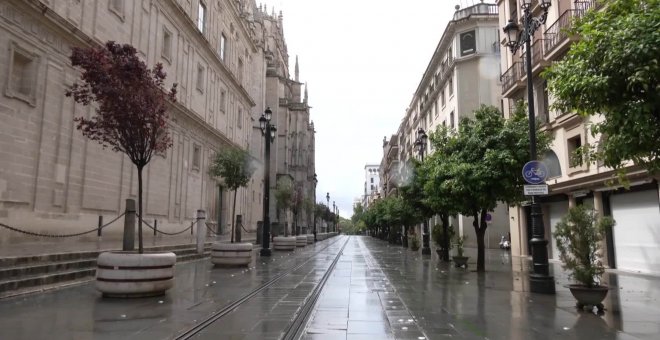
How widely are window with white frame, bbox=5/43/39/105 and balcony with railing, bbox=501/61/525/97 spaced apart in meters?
20.9

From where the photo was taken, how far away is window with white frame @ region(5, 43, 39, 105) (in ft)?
48.2

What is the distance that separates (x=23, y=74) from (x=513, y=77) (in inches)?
860

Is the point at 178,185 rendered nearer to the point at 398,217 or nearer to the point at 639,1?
the point at 398,217

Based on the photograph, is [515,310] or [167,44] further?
[167,44]

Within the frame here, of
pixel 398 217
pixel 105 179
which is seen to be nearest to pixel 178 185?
pixel 105 179

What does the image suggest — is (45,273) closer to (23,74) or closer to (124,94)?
(124,94)

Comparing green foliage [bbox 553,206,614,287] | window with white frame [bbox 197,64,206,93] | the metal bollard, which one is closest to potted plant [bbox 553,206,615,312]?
green foliage [bbox 553,206,614,287]

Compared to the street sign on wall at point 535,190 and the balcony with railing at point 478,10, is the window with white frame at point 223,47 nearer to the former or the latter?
the balcony with railing at point 478,10

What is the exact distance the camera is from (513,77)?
25.6m

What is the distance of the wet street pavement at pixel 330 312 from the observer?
6.56 metres

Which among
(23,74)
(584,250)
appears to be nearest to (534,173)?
(584,250)

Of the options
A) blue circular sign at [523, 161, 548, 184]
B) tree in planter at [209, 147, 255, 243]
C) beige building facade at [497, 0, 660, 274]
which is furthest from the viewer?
tree in planter at [209, 147, 255, 243]

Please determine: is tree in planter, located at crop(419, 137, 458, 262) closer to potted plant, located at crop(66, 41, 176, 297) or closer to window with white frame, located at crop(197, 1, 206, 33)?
potted plant, located at crop(66, 41, 176, 297)

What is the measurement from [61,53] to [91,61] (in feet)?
30.3
